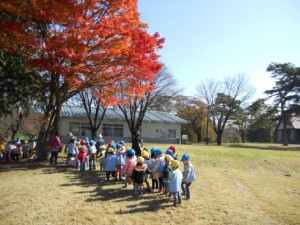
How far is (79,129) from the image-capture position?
32031 mm

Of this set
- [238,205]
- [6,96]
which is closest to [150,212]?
[238,205]

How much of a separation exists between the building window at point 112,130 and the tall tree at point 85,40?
20.5m

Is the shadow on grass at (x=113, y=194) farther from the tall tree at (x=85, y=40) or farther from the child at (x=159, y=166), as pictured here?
the tall tree at (x=85, y=40)

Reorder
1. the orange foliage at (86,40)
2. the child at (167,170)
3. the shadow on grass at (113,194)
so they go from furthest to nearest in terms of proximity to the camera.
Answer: the orange foliage at (86,40)
the child at (167,170)
the shadow on grass at (113,194)

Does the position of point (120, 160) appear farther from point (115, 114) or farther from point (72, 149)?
point (115, 114)

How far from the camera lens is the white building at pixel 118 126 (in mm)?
31575

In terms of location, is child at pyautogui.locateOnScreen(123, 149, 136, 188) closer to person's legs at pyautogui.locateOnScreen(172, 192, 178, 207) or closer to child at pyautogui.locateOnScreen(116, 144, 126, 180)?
child at pyautogui.locateOnScreen(116, 144, 126, 180)

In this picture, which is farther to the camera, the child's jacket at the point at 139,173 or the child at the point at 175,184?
the child's jacket at the point at 139,173

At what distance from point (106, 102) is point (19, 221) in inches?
425

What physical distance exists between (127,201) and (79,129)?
25749 millimetres

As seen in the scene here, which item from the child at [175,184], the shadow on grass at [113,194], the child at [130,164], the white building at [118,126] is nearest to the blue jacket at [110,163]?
the shadow on grass at [113,194]

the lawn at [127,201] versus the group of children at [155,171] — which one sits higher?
the group of children at [155,171]

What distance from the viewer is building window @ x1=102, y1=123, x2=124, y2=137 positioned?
33.7 meters

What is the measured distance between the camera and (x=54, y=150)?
12680mm
